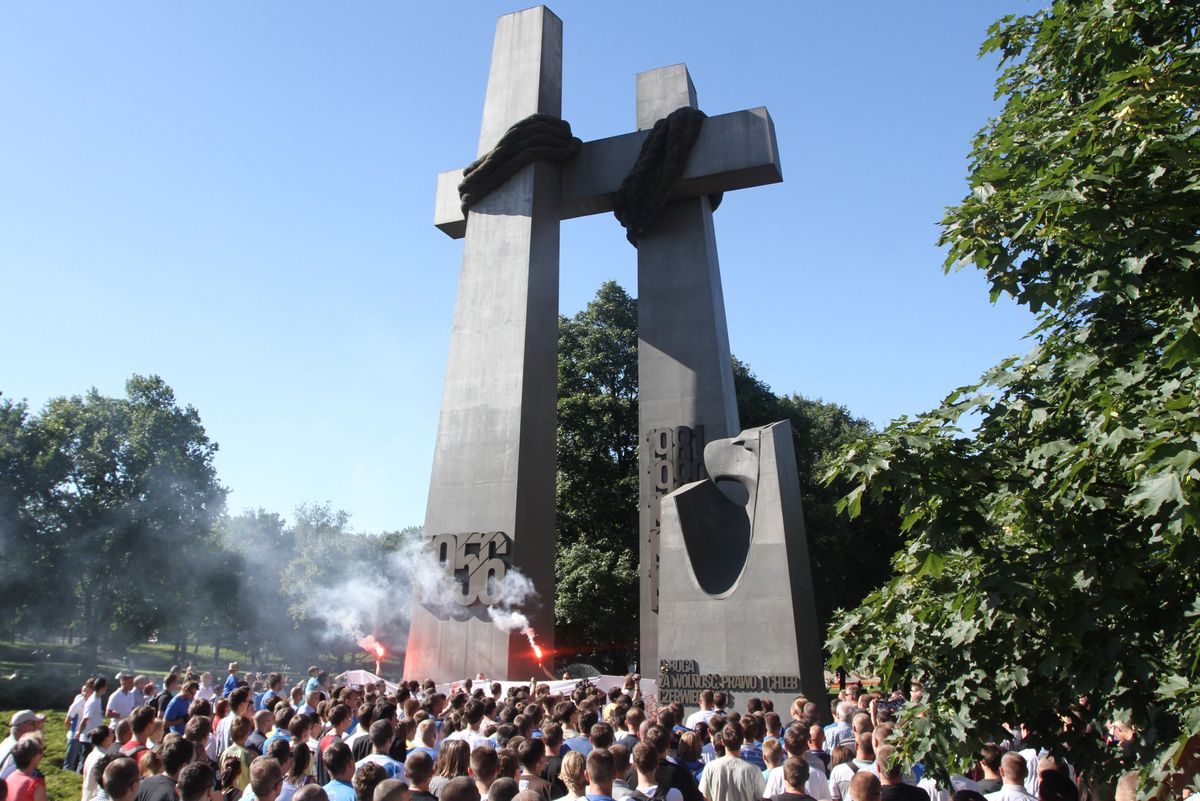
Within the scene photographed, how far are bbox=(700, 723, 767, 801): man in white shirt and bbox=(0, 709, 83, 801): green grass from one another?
6439mm

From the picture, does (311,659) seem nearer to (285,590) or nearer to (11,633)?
(285,590)

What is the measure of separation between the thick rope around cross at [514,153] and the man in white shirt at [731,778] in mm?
17168

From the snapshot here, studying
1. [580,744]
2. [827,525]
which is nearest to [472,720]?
[580,744]

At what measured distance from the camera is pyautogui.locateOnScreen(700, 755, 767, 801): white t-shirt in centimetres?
508

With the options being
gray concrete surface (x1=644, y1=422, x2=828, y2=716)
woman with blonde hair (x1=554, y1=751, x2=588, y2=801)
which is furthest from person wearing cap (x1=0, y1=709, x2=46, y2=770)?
gray concrete surface (x1=644, y1=422, x2=828, y2=716)

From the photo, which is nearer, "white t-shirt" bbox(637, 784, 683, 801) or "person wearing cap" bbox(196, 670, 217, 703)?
"white t-shirt" bbox(637, 784, 683, 801)

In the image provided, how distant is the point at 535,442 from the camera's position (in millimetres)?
18516

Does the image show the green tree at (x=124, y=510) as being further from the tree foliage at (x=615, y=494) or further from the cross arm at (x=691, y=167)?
the cross arm at (x=691, y=167)

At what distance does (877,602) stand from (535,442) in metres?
13.4

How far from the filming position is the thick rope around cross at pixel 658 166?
20.1m

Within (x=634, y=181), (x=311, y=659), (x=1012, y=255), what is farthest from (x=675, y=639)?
(x=311, y=659)

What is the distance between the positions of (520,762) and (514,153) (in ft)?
57.1

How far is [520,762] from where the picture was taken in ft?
16.3

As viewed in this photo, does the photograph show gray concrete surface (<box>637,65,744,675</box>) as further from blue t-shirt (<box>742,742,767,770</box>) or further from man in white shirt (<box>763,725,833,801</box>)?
man in white shirt (<box>763,725,833,801</box>)
